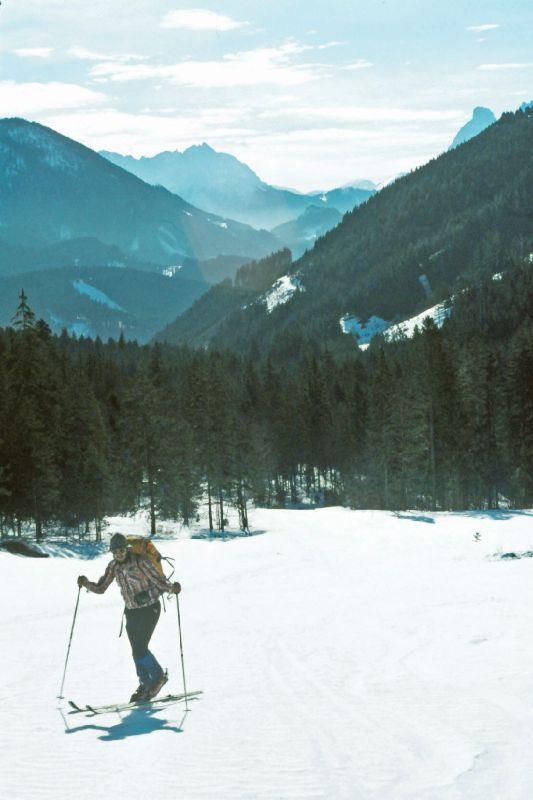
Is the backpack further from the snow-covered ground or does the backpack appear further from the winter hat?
the snow-covered ground

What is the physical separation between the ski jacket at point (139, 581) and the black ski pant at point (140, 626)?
3.1 inches

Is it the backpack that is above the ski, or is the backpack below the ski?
above

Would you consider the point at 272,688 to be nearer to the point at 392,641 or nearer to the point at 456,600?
the point at 392,641

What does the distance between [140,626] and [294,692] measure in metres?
2.41

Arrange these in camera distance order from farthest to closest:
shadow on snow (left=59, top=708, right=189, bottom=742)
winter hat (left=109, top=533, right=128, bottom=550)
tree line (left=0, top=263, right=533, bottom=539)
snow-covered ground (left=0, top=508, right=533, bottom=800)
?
tree line (left=0, top=263, right=533, bottom=539) < winter hat (left=109, top=533, right=128, bottom=550) < shadow on snow (left=59, top=708, right=189, bottom=742) < snow-covered ground (left=0, top=508, right=533, bottom=800)

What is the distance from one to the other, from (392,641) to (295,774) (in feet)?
24.0

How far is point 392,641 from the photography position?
47.6 ft

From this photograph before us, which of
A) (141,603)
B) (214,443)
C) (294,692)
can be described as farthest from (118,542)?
(214,443)

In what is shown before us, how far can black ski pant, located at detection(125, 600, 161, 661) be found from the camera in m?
10.5

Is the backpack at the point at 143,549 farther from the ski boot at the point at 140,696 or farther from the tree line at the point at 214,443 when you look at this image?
the tree line at the point at 214,443

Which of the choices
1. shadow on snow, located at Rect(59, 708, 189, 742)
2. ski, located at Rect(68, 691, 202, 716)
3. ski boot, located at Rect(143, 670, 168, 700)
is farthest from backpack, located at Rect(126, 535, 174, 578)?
shadow on snow, located at Rect(59, 708, 189, 742)

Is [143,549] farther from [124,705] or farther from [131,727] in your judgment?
[131,727]

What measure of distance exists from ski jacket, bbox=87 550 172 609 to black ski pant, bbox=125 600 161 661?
8 cm

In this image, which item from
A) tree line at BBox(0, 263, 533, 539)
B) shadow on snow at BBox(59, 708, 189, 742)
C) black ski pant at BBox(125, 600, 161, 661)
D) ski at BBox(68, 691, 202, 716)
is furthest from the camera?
tree line at BBox(0, 263, 533, 539)
